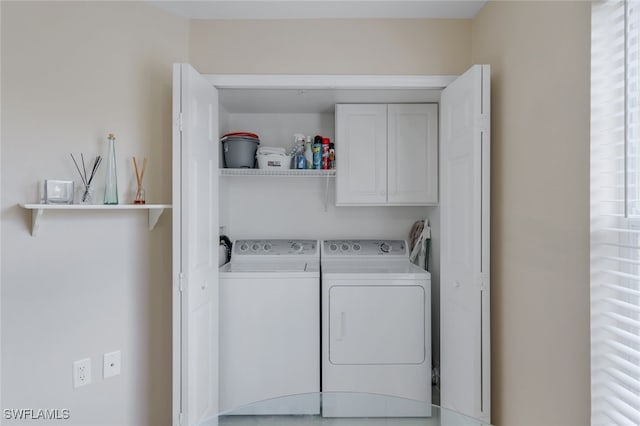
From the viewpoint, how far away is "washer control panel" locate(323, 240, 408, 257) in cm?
299

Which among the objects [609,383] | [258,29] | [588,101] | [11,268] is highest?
[258,29]

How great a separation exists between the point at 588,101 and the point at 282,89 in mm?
1617

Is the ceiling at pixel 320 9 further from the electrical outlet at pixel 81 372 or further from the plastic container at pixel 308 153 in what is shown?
the electrical outlet at pixel 81 372

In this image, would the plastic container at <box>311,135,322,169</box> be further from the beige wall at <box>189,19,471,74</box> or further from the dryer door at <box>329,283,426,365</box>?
the dryer door at <box>329,283,426,365</box>

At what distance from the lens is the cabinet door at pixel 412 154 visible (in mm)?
2787

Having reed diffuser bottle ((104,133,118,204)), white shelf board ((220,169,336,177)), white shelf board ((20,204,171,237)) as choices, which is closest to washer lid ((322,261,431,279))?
white shelf board ((220,169,336,177))

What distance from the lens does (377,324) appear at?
8.17ft

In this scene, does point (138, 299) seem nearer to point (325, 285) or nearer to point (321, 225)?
point (325, 285)

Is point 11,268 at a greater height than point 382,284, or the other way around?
A: point 11,268

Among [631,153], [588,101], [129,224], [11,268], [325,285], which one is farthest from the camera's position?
[325,285]

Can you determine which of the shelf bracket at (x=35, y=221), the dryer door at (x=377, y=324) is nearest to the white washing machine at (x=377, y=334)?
the dryer door at (x=377, y=324)

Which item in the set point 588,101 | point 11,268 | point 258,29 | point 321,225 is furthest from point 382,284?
point 11,268

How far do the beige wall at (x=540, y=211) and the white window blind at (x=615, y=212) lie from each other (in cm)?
3

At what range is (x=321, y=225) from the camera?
3102mm
